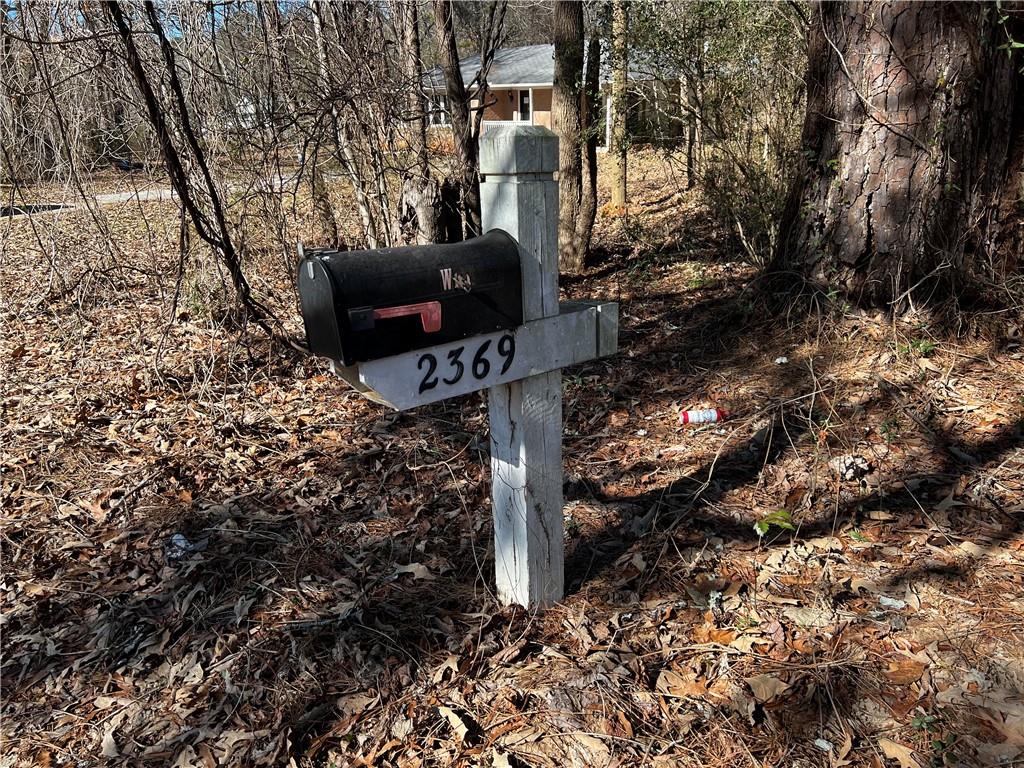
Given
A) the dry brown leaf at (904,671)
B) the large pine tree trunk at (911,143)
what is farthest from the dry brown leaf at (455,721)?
the large pine tree trunk at (911,143)

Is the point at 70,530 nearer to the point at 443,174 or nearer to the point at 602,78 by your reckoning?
the point at 443,174

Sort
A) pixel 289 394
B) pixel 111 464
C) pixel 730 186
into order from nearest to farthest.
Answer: pixel 111 464 → pixel 289 394 → pixel 730 186

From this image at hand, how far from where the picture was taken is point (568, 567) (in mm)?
3162

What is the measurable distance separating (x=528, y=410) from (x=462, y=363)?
40cm

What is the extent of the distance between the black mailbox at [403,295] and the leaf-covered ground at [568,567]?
1.28 metres

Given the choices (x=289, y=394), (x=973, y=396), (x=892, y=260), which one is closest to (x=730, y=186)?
(x=892, y=260)

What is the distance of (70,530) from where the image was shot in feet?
12.1

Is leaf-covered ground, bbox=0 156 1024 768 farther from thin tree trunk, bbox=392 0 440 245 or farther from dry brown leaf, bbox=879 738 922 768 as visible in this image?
thin tree trunk, bbox=392 0 440 245

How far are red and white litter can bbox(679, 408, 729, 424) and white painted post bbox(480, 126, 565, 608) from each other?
5.76ft

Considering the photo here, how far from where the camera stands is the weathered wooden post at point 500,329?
1967 mm

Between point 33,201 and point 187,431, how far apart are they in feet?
7.56

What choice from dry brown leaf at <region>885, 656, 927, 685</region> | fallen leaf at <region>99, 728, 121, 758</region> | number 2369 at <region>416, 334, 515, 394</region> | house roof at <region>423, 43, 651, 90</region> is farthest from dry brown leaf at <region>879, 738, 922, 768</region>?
house roof at <region>423, 43, 651, 90</region>

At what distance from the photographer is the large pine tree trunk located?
4.12 meters

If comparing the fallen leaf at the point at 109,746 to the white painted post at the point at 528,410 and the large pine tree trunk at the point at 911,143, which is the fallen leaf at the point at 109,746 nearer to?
the white painted post at the point at 528,410
